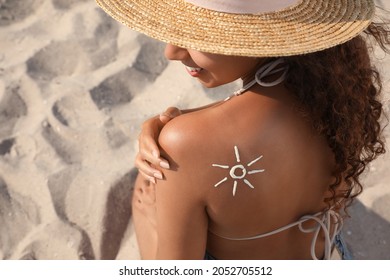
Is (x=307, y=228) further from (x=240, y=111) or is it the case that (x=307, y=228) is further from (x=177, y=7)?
(x=177, y=7)

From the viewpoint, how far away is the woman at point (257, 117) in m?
1.39

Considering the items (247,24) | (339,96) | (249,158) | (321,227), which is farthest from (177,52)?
(321,227)

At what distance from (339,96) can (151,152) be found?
475 millimetres

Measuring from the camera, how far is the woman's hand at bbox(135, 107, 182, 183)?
1.48 m

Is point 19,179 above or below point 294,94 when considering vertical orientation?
below

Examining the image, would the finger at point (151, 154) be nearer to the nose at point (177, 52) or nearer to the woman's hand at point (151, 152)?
the woman's hand at point (151, 152)

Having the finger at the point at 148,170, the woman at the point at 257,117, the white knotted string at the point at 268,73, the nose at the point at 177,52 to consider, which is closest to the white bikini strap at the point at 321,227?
the woman at the point at 257,117

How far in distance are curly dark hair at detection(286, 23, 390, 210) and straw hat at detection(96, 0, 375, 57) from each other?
0.18 ft

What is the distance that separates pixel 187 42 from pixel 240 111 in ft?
0.65

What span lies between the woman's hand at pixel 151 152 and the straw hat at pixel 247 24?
0.94 ft

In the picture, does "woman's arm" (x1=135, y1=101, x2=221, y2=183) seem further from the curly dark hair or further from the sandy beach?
the sandy beach

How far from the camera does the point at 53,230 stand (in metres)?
2.31

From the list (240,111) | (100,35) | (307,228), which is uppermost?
(240,111)
